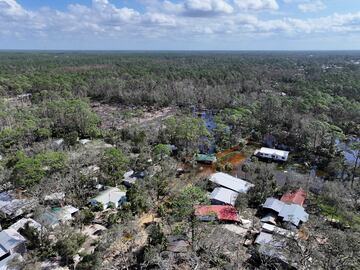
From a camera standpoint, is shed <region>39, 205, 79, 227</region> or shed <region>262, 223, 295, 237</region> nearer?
shed <region>262, 223, 295, 237</region>

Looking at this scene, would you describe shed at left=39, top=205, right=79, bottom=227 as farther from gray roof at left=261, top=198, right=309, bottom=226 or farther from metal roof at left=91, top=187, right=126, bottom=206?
gray roof at left=261, top=198, right=309, bottom=226

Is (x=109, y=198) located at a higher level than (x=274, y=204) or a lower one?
lower

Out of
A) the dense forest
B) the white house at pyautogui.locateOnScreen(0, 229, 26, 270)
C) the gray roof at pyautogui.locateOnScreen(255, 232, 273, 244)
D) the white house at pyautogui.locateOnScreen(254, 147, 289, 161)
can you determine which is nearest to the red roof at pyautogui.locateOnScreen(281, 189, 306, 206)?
the dense forest

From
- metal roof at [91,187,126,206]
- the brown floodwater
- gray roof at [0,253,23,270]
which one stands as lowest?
the brown floodwater

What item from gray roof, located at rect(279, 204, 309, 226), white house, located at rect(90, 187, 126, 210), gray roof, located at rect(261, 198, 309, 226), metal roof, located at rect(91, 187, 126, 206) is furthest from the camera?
metal roof, located at rect(91, 187, 126, 206)

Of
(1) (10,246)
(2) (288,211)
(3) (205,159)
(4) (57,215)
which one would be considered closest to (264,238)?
(2) (288,211)

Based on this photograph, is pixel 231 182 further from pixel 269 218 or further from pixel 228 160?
pixel 228 160

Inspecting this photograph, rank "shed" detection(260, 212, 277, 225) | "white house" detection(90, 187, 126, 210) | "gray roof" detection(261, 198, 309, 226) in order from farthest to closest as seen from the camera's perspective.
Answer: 1. "white house" detection(90, 187, 126, 210)
2. "shed" detection(260, 212, 277, 225)
3. "gray roof" detection(261, 198, 309, 226)

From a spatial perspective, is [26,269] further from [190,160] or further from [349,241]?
[190,160]
